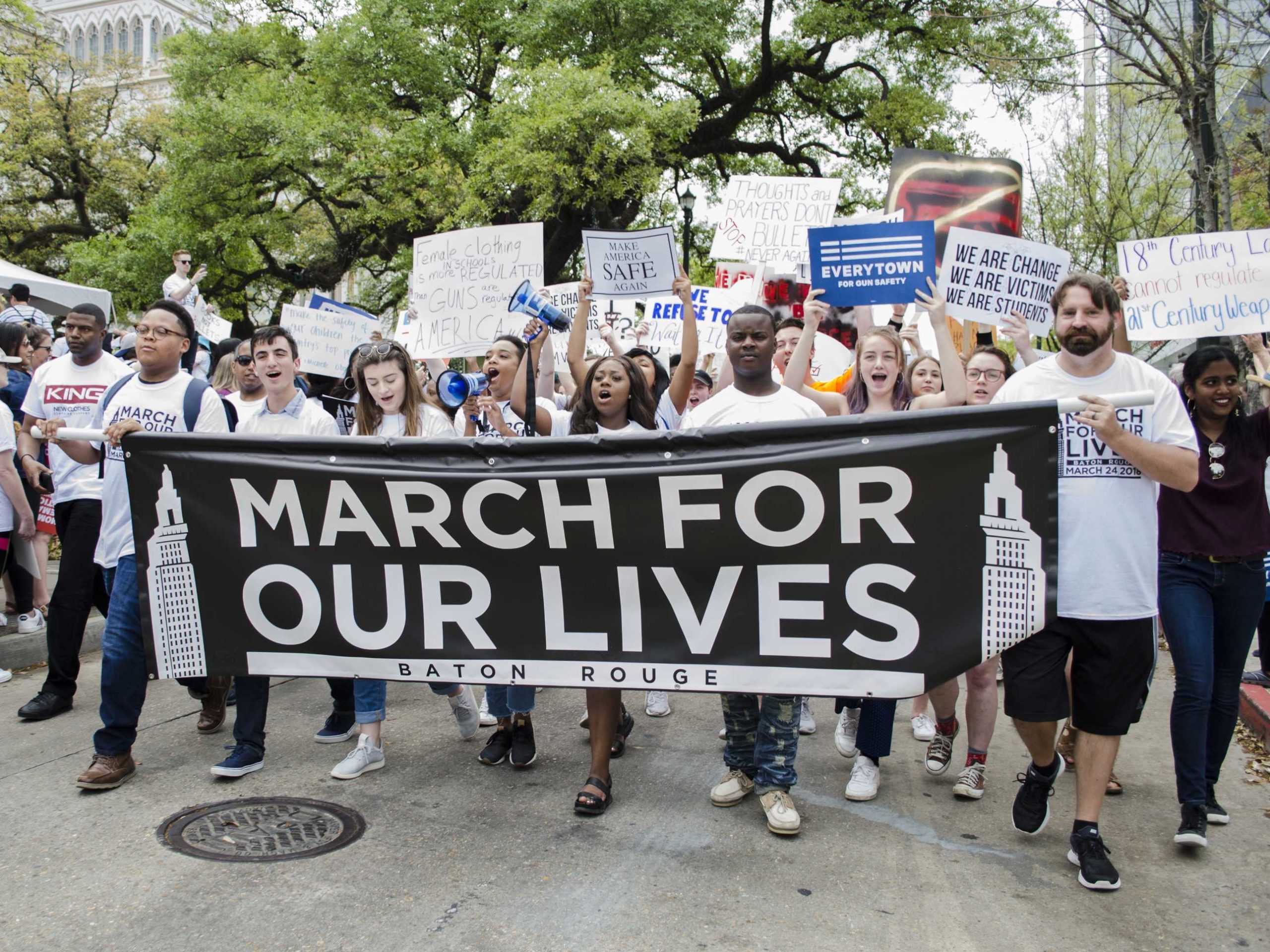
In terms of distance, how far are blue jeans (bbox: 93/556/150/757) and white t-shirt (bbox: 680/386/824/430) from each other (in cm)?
249

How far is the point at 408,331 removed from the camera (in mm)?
9773

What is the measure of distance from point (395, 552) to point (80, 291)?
1185 centimetres

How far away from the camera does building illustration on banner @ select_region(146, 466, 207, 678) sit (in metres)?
4.48

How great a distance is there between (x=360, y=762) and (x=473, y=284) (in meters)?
3.96

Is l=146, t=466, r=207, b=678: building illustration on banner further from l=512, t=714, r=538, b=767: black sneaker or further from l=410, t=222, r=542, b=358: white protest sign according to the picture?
l=410, t=222, r=542, b=358: white protest sign

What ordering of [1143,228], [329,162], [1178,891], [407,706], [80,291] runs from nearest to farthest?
[1178,891] < [407,706] < [80,291] < [1143,228] < [329,162]

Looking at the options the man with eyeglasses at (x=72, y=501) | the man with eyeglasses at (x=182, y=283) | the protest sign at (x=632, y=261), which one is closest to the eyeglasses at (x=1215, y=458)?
the protest sign at (x=632, y=261)

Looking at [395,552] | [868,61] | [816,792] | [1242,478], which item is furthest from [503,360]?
[868,61]

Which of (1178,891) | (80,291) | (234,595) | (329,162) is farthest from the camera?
(329,162)

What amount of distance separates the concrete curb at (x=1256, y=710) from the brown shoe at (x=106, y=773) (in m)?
5.49

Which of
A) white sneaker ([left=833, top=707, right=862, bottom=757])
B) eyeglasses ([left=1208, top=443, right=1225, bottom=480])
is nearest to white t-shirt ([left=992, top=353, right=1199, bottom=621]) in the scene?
eyeglasses ([left=1208, top=443, right=1225, bottom=480])

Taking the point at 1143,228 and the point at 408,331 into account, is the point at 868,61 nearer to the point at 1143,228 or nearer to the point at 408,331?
the point at 1143,228

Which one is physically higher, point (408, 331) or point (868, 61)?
point (868, 61)

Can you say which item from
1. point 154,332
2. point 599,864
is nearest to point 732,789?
point 599,864
